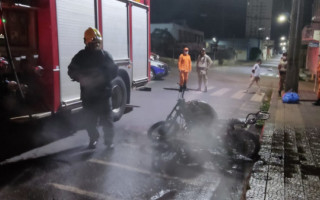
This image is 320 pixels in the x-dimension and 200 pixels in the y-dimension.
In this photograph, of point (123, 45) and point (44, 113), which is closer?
point (44, 113)

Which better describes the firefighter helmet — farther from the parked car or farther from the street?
the parked car

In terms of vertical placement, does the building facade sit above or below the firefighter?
above

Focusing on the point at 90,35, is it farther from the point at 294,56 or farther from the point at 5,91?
the point at 294,56

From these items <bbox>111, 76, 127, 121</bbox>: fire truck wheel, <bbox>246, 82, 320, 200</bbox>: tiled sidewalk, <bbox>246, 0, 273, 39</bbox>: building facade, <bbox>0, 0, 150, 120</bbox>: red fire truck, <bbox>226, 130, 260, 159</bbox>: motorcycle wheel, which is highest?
<bbox>246, 0, 273, 39</bbox>: building facade

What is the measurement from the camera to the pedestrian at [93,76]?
493cm

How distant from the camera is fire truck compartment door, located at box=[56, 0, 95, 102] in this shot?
5188 mm

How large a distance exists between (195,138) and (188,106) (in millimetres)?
586

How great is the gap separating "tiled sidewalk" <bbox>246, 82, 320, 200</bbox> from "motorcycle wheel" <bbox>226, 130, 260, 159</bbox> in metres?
0.19

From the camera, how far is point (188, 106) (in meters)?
5.44

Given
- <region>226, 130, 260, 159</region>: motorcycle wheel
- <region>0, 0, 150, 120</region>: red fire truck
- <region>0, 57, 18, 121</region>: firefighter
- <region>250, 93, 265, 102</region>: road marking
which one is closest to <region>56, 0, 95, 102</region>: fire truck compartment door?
<region>0, 0, 150, 120</region>: red fire truck

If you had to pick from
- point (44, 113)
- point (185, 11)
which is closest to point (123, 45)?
point (44, 113)

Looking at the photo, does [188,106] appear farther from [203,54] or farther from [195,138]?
[203,54]

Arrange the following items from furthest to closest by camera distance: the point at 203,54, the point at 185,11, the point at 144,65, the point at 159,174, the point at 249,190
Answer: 1. the point at 185,11
2. the point at 203,54
3. the point at 144,65
4. the point at 159,174
5. the point at 249,190

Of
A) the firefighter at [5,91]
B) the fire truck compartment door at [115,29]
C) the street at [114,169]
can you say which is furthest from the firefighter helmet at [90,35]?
the street at [114,169]
